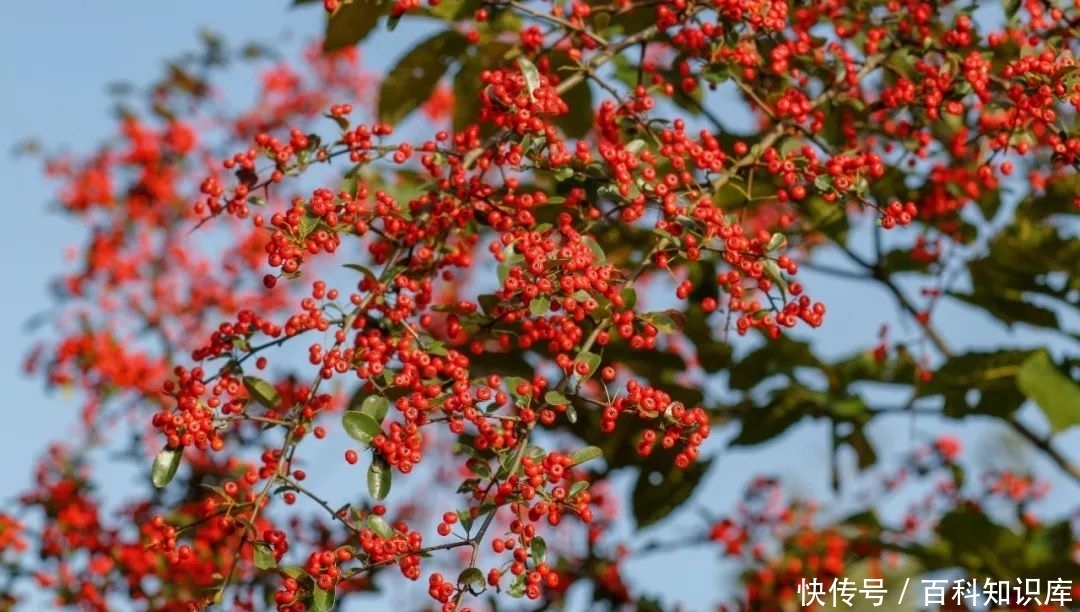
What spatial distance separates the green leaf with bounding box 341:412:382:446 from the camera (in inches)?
98.7

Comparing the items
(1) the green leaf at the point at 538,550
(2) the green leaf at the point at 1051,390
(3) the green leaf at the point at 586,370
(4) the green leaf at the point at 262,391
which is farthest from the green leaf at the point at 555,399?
(2) the green leaf at the point at 1051,390

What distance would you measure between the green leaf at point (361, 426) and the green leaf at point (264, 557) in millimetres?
282

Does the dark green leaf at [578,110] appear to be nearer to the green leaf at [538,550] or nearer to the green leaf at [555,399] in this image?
the green leaf at [555,399]

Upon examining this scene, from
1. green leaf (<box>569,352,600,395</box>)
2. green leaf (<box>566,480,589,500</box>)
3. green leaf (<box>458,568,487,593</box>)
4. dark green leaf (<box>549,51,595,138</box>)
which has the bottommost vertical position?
green leaf (<box>458,568,487,593</box>)

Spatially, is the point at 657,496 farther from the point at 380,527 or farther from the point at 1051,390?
the point at 380,527

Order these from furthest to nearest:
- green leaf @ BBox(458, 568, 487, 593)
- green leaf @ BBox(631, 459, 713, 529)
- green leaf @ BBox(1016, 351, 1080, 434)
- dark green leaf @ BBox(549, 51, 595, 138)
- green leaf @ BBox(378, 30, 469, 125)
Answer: green leaf @ BBox(631, 459, 713, 529)
dark green leaf @ BBox(549, 51, 595, 138)
green leaf @ BBox(378, 30, 469, 125)
green leaf @ BBox(1016, 351, 1080, 434)
green leaf @ BBox(458, 568, 487, 593)

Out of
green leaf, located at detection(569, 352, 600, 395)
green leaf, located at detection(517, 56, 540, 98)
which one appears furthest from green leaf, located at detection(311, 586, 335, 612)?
green leaf, located at detection(517, 56, 540, 98)

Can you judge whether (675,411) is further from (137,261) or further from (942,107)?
(137,261)

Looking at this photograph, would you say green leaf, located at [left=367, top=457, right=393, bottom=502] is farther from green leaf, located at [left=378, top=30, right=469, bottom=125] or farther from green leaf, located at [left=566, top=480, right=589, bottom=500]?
green leaf, located at [left=378, top=30, right=469, bottom=125]

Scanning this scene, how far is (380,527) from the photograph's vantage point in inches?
98.3

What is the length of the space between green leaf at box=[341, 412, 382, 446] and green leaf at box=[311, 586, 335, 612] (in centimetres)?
29

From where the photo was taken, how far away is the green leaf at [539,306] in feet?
8.24

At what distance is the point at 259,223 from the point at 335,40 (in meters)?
1.24

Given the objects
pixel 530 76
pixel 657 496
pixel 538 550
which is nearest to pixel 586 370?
pixel 538 550
